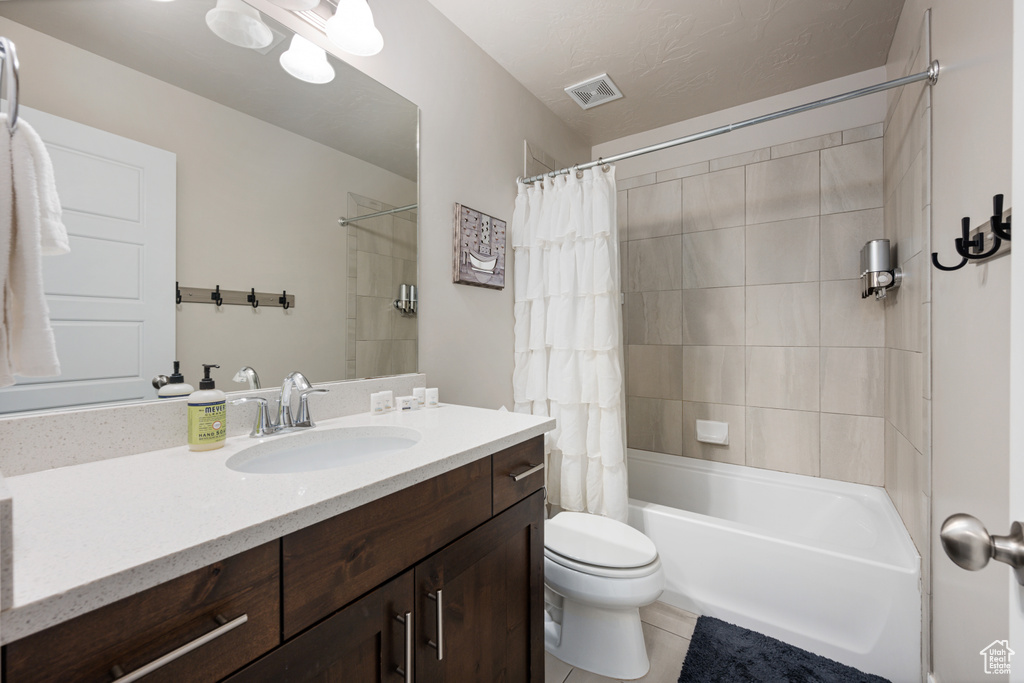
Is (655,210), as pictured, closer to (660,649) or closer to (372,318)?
(372,318)

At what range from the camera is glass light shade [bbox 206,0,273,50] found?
1080 mm

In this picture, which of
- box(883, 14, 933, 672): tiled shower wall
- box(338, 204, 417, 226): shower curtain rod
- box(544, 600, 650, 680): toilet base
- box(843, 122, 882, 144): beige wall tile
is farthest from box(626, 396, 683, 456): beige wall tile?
box(338, 204, 417, 226): shower curtain rod

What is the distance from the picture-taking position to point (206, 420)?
0.93 m

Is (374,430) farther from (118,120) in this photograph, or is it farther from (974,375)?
(974,375)

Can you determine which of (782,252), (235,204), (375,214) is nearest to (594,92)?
(782,252)

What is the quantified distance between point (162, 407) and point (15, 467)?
227 millimetres

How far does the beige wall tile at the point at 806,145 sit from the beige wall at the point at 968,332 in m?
0.81

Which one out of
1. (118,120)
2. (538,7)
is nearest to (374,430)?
(118,120)

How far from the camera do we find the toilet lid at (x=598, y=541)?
56.1 inches

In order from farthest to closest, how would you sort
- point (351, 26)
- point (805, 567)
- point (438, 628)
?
1. point (805, 567)
2. point (351, 26)
3. point (438, 628)

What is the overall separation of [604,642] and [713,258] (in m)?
1.98

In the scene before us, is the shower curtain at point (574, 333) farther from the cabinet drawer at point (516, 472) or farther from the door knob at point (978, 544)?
the door knob at point (978, 544)

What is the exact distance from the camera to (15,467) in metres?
0.76

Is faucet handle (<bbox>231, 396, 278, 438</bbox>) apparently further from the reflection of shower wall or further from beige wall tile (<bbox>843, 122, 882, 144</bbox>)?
beige wall tile (<bbox>843, 122, 882, 144</bbox>)
